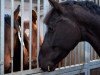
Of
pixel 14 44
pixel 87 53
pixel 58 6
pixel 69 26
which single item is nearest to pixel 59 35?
pixel 69 26

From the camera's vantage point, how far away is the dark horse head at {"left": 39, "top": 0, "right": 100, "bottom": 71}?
2.16 meters

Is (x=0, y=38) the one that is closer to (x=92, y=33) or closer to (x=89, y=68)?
(x=92, y=33)

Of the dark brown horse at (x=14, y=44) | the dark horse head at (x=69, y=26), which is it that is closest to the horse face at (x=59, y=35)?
the dark horse head at (x=69, y=26)

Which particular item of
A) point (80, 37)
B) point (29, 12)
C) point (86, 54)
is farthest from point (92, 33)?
point (86, 54)

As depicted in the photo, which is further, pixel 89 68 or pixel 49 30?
pixel 89 68

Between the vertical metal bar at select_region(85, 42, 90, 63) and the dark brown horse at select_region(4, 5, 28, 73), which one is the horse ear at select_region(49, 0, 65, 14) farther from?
the vertical metal bar at select_region(85, 42, 90, 63)

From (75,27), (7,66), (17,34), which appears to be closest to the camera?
(75,27)

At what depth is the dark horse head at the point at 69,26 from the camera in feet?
7.09

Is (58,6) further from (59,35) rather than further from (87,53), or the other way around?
(87,53)

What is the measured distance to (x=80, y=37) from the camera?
220 centimetres

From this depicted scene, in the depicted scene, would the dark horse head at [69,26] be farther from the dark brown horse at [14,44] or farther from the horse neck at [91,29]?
the dark brown horse at [14,44]

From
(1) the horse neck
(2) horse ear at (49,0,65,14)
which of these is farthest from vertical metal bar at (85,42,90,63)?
(2) horse ear at (49,0,65,14)

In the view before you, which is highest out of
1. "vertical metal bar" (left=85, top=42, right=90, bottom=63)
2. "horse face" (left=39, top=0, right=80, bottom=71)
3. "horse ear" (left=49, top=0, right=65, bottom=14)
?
→ "horse ear" (left=49, top=0, right=65, bottom=14)

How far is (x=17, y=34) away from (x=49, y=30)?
545mm
